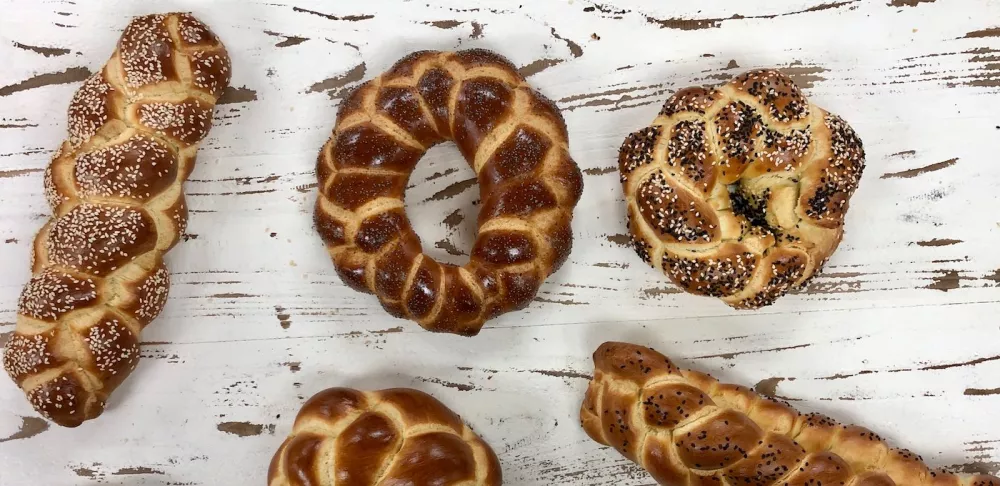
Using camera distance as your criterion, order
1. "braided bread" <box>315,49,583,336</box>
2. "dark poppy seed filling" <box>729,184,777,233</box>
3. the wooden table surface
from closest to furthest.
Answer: "braided bread" <box>315,49,583,336</box> < "dark poppy seed filling" <box>729,184,777,233</box> < the wooden table surface

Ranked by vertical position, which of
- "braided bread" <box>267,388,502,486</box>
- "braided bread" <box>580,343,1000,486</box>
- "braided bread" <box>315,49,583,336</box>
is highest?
"braided bread" <box>315,49,583,336</box>

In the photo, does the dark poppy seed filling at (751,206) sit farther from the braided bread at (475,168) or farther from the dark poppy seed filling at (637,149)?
the braided bread at (475,168)

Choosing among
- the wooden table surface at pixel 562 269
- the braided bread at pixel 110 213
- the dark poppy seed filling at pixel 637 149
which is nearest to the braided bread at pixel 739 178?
the dark poppy seed filling at pixel 637 149

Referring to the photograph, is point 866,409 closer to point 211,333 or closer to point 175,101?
point 211,333

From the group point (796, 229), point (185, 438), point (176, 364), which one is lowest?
point (185, 438)

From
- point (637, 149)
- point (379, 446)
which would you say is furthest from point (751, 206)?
point (379, 446)

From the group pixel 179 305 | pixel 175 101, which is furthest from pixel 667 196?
pixel 179 305

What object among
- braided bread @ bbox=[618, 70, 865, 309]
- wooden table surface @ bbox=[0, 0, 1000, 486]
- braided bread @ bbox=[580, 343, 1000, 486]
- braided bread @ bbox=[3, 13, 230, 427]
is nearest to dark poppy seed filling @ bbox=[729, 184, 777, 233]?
braided bread @ bbox=[618, 70, 865, 309]

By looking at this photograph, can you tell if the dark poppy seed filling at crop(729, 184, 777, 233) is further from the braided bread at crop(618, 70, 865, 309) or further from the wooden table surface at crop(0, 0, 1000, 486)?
the wooden table surface at crop(0, 0, 1000, 486)
